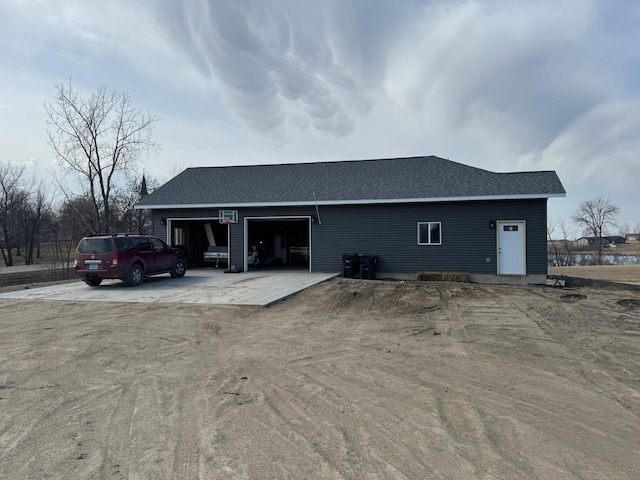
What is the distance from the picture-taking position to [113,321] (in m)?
8.56

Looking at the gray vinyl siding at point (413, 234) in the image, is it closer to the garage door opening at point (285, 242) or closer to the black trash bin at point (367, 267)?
the black trash bin at point (367, 267)

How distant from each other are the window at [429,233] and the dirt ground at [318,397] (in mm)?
8037

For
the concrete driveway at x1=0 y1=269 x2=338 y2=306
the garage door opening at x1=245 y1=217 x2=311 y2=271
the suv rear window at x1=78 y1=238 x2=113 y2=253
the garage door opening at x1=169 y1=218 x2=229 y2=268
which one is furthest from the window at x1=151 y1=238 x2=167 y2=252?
the garage door opening at x1=245 y1=217 x2=311 y2=271

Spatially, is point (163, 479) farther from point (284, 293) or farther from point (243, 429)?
point (284, 293)

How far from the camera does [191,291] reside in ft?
40.7

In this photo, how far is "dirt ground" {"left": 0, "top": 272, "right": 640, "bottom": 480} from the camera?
10.5 feet

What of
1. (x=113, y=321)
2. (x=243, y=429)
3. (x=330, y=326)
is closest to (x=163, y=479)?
(x=243, y=429)

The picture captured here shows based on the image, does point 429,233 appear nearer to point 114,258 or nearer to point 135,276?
point 135,276

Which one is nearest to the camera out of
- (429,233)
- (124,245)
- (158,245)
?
(124,245)

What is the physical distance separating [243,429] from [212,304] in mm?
6789

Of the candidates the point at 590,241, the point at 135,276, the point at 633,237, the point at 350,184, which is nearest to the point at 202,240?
the point at 350,184

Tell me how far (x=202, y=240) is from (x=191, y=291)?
9.85 m

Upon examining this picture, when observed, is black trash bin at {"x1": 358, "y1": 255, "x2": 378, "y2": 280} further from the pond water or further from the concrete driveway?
the pond water

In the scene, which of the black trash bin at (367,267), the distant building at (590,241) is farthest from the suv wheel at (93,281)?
the distant building at (590,241)
